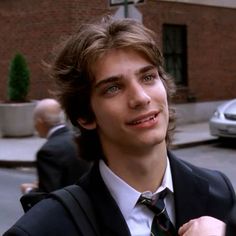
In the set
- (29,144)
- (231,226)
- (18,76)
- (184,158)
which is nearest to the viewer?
(231,226)

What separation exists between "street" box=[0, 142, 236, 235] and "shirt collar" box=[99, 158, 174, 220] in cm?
550

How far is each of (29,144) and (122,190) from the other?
45.0 feet

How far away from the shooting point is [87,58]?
171 centimetres

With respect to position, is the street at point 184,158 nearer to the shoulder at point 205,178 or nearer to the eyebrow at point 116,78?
the shoulder at point 205,178

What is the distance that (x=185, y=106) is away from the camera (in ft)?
64.5

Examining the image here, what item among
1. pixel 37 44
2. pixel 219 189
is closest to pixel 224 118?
pixel 37 44

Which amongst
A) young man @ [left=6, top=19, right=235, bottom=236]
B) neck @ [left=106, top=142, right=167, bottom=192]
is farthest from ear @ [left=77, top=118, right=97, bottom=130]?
neck @ [left=106, top=142, right=167, bottom=192]

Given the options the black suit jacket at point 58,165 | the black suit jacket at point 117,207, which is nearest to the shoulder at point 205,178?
the black suit jacket at point 117,207

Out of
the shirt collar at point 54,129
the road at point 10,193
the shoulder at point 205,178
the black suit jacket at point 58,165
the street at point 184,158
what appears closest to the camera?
the shoulder at point 205,178

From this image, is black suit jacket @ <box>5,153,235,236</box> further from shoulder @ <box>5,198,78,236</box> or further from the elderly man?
the elderly man

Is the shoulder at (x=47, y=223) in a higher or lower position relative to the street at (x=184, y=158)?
higher

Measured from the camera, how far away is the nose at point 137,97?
166cm

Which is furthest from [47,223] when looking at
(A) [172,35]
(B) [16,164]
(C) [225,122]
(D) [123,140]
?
(A) [172,35]

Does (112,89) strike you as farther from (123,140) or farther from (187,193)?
(187,193)
